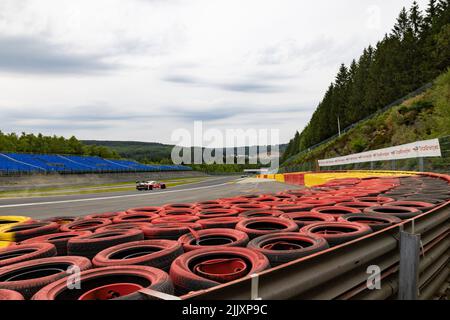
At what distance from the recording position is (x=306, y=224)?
392 cm

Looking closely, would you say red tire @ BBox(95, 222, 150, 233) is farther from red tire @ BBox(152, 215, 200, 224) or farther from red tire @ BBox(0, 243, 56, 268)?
red tire @ BBox(0, 243, 56, 268)

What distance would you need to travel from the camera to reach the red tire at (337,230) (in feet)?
10.1

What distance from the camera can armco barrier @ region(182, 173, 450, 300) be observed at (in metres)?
1.67

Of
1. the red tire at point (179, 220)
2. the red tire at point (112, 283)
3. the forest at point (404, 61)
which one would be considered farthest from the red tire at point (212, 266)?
the forest at point (404, 61)

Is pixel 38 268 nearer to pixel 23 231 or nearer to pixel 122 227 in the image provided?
pixel 122 227

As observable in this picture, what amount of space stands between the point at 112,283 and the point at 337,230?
106 inches

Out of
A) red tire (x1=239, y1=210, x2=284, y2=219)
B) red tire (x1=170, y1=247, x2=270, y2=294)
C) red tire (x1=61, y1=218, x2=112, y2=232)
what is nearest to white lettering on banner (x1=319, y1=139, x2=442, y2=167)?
red tire (x1=239, y1=210, x2=284, y2=219)

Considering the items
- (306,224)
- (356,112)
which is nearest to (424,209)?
(306,224)

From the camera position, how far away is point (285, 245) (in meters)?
3.35

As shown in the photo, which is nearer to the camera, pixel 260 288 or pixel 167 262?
pixel 260 288

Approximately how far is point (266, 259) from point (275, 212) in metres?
2.38

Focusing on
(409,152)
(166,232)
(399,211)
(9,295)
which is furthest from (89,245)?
(409,152)
